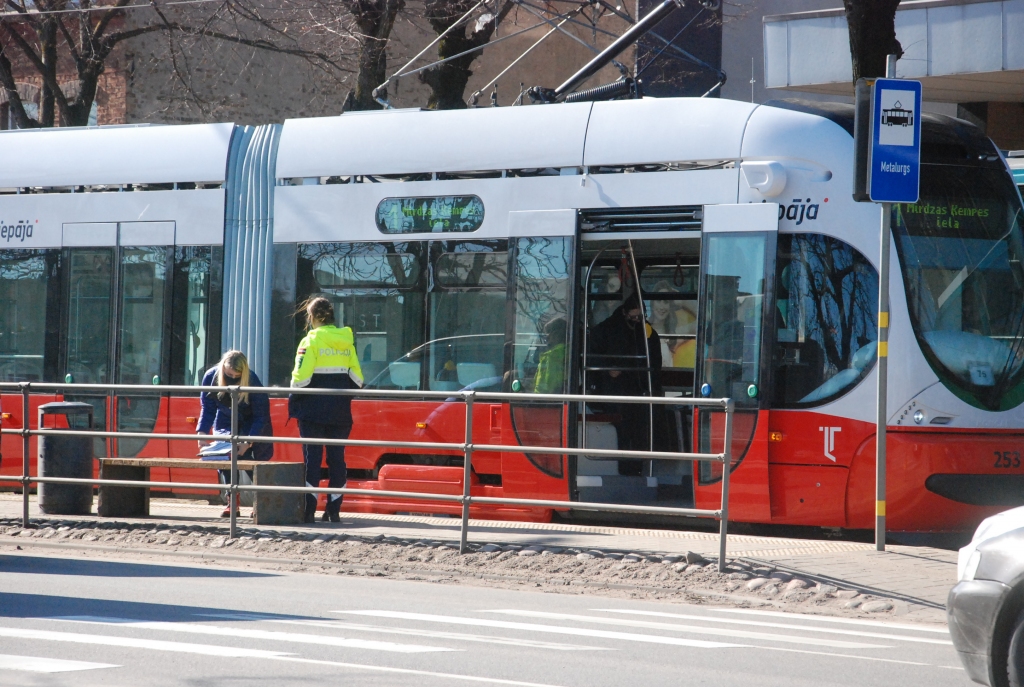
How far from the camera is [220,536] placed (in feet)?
35.0

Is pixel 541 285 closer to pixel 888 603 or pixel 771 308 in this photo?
pixel 771 308

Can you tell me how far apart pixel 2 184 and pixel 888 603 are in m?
10.1

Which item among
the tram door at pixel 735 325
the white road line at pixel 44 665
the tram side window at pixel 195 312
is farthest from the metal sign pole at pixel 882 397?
the tram side window at pixel 195 312

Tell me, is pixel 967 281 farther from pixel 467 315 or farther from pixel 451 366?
pixel 451 366

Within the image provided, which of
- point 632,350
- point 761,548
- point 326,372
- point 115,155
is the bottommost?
point 761,548

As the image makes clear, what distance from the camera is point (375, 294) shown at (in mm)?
12516

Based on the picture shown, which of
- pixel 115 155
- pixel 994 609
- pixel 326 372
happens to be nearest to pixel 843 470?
pixel 326 372

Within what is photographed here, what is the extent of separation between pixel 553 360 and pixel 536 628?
459cm

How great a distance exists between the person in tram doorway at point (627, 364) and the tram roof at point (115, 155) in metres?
3.93

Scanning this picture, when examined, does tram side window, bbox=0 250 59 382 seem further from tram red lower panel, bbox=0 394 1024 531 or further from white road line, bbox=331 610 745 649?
white road line, bbox=331 610 745 649

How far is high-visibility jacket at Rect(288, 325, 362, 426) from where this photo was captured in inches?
439

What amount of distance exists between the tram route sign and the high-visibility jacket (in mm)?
4257

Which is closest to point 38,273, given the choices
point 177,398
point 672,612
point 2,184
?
point 2,184

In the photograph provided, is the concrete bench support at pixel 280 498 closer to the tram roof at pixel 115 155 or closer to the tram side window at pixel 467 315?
the tram side window at pixel 467 315
